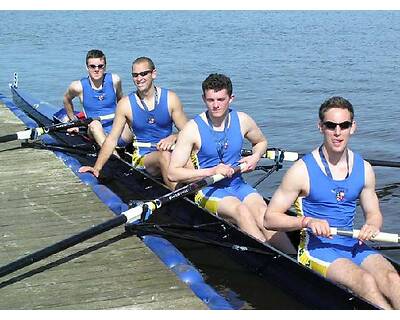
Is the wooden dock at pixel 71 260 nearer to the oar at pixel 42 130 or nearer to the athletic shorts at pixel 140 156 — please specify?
the athletic shorts at pixel 140 156

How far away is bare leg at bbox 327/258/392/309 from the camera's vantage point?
14.6 feet

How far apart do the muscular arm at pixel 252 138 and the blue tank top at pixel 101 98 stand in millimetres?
3784

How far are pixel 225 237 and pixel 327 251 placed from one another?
51.7 inches

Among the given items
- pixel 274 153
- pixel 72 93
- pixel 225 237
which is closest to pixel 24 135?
pixel 72 93

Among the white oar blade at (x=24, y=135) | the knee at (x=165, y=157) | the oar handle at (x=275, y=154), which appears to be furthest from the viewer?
the white oar blade at (x=24, y=135)

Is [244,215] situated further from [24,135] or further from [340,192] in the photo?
[24,135]

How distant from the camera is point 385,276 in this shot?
4559 millimetres

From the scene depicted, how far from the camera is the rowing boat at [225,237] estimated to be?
4.68 meters

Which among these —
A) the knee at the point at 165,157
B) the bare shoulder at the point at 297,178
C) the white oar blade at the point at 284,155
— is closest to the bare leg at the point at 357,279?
the bare shoulder at the point at 297,178

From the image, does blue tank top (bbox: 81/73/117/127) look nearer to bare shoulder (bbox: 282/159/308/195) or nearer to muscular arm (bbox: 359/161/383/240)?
bare shoulder (bbox: 282/159/308/195)

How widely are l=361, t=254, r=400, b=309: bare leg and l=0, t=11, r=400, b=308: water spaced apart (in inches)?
123

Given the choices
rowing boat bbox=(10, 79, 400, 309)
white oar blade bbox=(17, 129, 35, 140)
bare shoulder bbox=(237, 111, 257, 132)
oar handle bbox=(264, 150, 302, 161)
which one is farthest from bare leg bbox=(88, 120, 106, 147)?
bare shoulder bbox=(237, 111, 257, 132)

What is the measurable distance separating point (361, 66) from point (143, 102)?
22.3 m

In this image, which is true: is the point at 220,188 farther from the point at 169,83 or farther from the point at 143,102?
the point at 169,83
